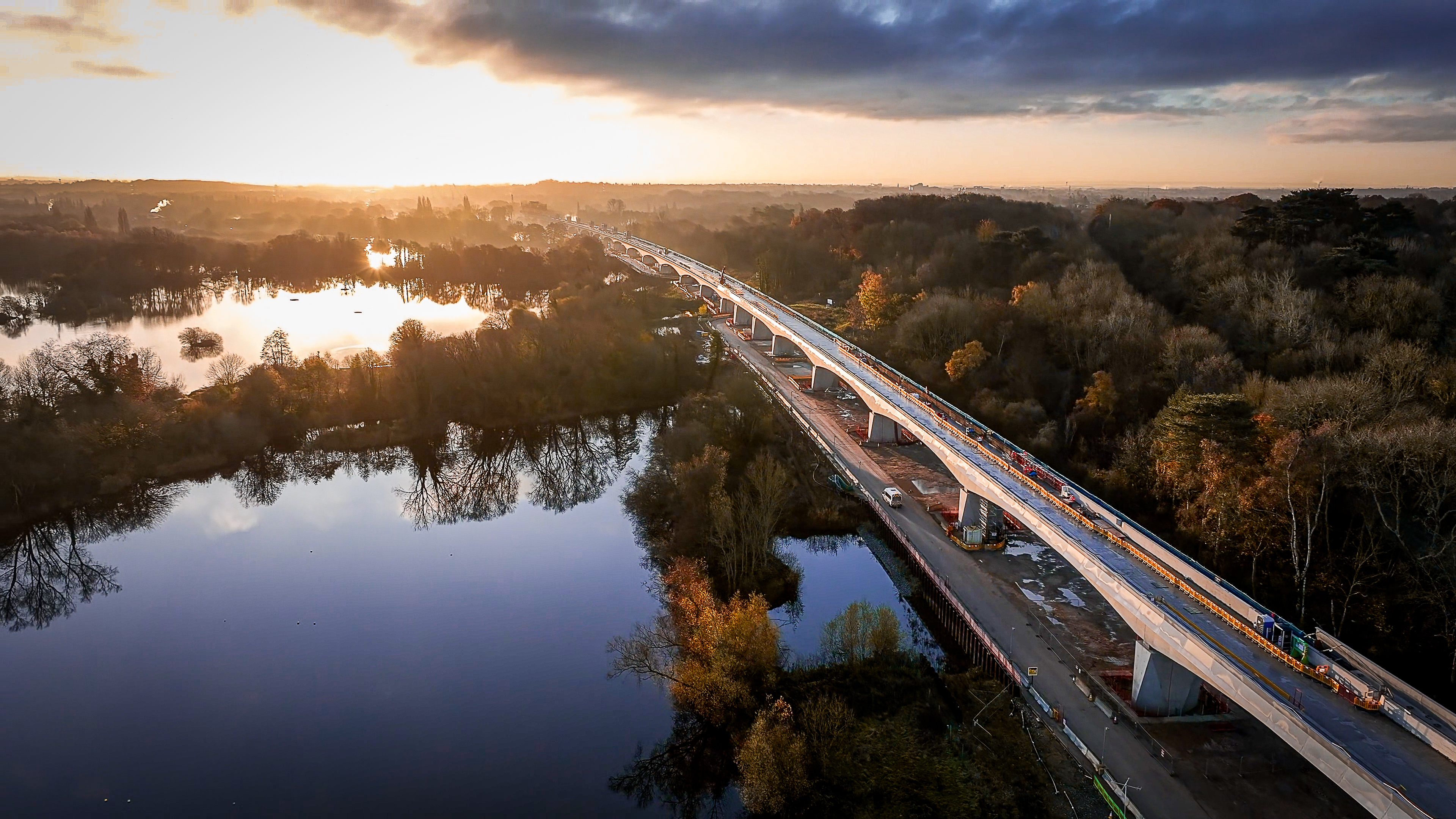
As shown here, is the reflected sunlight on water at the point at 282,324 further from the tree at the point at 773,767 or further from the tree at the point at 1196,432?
the tree at the point at 1196,432

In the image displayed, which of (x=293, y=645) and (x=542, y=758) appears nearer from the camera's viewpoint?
(x=542, y=758)

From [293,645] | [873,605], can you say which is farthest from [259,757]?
[873,605]

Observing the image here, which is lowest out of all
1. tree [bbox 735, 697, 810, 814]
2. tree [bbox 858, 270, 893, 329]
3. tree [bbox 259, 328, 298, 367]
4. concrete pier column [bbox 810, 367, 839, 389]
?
tree [bbox 735, 697, 810, 814]

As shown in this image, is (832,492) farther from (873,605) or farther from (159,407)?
(159,407)

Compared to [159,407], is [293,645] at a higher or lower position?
lower

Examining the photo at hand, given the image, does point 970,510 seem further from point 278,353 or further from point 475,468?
point 278,353

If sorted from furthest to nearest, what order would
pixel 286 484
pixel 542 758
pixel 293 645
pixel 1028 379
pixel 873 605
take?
1. pixel 1028 379
2. pixel 286 484
3. pixel 873 605
4. pixel 293 645
5. pixel 542 758

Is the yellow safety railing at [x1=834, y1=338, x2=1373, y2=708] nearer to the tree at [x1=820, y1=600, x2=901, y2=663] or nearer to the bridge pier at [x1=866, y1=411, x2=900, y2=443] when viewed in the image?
the tree at [x1=820, y1=600, x2=901, y2=663]

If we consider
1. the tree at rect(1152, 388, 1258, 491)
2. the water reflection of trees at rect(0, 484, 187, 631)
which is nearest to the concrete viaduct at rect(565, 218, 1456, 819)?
the tree at rect(1152, 388, 1258, 491)
